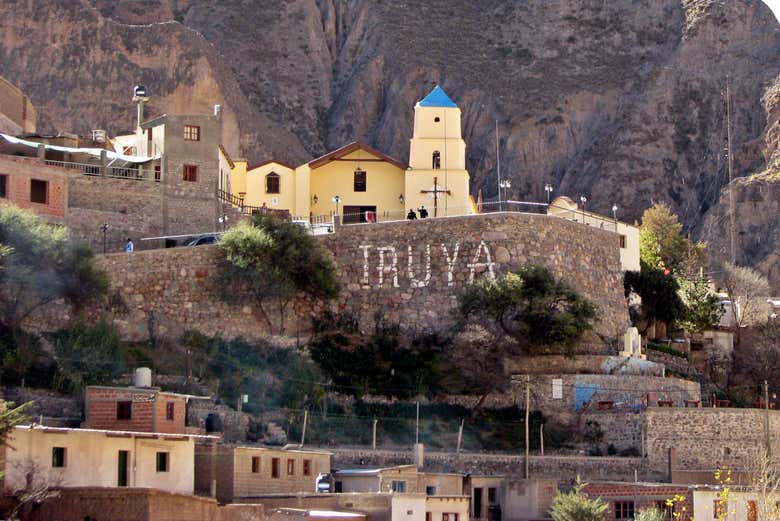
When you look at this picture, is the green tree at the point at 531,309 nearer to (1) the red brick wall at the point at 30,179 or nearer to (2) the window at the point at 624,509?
(2) the window at the point at 624,509

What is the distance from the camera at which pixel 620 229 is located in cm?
7925

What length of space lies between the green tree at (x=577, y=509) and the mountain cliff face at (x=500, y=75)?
4903cm

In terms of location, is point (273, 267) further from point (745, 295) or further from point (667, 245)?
point (667, 245)

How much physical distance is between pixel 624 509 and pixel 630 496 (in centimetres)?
41

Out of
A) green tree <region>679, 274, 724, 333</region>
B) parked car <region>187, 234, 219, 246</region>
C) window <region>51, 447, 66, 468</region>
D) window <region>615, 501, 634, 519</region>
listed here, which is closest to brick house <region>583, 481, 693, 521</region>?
window <region>615, 501, 634, 519</region>

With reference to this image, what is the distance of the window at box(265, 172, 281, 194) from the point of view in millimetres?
79812

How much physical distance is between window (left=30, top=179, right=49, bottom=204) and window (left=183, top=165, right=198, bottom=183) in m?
6.04

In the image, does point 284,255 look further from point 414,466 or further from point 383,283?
point 414,466

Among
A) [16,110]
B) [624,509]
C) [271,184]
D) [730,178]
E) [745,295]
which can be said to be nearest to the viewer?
Answer: [624,509]

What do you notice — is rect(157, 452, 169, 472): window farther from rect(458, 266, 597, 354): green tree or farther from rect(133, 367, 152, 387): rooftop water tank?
rect(458, 266, 597, 354): green tree

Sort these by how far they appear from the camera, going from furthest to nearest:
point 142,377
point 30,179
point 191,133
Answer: point 191,133 < point 30,179 < point 142,377

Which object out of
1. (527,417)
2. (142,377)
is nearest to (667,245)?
(527,417)

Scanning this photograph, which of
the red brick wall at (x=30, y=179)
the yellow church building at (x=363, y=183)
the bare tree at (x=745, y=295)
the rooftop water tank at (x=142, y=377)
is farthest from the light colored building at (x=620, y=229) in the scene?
the rooftop water tank at (x=142, y=377)

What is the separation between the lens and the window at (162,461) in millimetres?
49281
